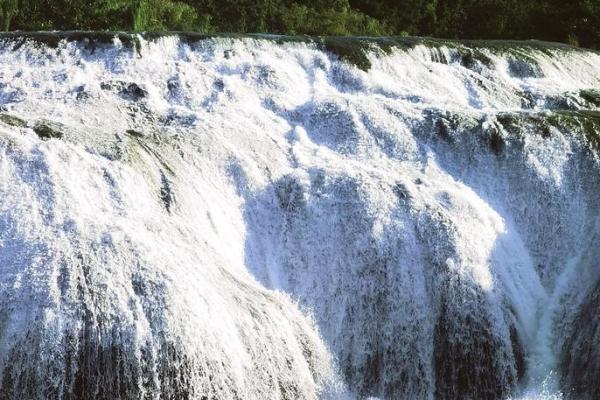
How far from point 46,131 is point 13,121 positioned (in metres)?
0.42

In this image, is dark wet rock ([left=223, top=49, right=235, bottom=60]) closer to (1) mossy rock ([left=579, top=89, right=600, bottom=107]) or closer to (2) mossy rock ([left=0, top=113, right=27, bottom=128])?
(2) mossy rock ([left=0, top=113, right=27, bottom=128])

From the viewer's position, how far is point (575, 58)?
1867 cm

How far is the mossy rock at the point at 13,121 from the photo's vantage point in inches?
416

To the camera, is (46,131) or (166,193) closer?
(166,193)

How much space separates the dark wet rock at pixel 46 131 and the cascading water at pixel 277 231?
0.03m

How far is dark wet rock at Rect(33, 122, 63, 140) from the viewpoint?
412 inches

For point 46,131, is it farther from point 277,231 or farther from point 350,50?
point 350,50

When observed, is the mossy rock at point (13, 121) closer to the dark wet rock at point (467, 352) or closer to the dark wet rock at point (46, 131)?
the dark wet rock at point (46, 131)

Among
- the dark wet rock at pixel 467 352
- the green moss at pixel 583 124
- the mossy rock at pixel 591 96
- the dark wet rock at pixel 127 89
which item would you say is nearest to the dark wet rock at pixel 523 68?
the mossy rock at pixel 591 96

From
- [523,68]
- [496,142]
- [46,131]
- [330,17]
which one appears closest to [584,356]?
[496,142]

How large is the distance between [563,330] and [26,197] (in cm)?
604

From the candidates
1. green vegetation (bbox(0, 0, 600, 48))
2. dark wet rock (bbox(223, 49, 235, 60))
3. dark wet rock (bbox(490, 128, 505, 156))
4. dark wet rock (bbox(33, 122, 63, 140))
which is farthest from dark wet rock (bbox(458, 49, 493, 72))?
green vegetation (bbox(0, 0, 600, 48))

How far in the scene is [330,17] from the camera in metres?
29.0

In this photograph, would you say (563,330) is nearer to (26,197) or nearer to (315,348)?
(315,348)
